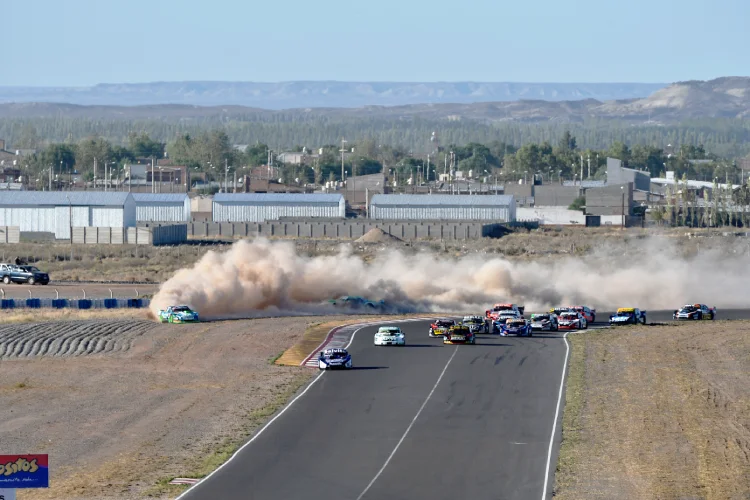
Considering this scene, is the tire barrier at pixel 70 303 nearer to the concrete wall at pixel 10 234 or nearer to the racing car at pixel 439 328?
the racing car at pixel 439 328

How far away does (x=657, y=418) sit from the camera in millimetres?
47562

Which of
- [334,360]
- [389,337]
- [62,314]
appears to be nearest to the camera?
[334,360]

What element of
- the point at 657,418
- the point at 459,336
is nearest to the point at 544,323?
the point at 459,336

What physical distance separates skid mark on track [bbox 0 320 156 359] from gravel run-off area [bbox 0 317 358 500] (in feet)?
0.19

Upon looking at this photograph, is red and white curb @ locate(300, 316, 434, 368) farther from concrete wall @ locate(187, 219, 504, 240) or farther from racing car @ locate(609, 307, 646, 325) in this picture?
concrete wall @ locate(187, 219, 504, 240)

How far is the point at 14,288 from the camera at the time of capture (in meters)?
93.7

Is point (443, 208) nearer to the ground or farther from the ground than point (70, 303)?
farther from the ground

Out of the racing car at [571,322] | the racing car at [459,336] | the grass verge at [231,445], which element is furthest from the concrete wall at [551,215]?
the grass verge at [231,445]

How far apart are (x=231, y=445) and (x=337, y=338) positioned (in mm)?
26926

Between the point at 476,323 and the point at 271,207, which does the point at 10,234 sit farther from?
the point at 476,323

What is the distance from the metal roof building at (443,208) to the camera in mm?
172125

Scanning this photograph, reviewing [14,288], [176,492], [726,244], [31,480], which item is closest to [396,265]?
[14,288]

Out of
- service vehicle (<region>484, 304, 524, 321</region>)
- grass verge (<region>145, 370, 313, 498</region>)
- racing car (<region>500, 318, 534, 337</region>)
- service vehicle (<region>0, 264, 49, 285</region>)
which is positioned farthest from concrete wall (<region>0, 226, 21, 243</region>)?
grass verge (<region>145, 370, 313, 498</region>)

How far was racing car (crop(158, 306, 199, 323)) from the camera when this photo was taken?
75188 millimetres
